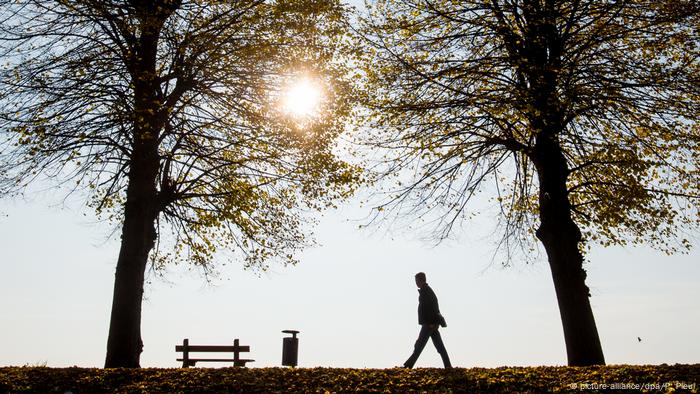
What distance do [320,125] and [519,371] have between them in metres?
7.65

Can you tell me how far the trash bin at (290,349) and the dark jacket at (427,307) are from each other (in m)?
5.96

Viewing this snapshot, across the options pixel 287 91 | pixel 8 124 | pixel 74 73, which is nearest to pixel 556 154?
pixel 287 91

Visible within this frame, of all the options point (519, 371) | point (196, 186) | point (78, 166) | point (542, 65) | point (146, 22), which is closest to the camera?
→ point (519, 371)

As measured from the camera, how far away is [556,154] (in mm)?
14148

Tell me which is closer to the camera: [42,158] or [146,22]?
[146,22]

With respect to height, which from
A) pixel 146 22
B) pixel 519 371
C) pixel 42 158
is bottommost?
pixel 519 371

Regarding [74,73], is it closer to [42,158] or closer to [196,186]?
[42,158]

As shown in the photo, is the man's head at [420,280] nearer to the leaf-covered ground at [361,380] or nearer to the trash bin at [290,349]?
the leaf-covered ground at [361,380]

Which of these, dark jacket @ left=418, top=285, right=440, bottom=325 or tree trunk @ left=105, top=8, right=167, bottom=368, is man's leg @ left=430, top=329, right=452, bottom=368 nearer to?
dark jacket @ left=418, top=285, right=440, bottom=325

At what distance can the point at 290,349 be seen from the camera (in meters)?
17.2

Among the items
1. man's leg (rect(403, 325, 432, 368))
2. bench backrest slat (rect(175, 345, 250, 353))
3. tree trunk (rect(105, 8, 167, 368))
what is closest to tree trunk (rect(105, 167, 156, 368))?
tree trunk (rect(105, 8, 167, 368))

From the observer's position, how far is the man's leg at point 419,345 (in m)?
12.3

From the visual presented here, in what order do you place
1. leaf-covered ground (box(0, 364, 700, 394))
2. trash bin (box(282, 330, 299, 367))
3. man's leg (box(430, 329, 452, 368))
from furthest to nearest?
trash bin (box(282, 330, 299, 367)) < man's leg (box(430, 329, 452, 368)) < leaf-covered ground (box(0, 364, 700, 394))

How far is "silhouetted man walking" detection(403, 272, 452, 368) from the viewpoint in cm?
1227
